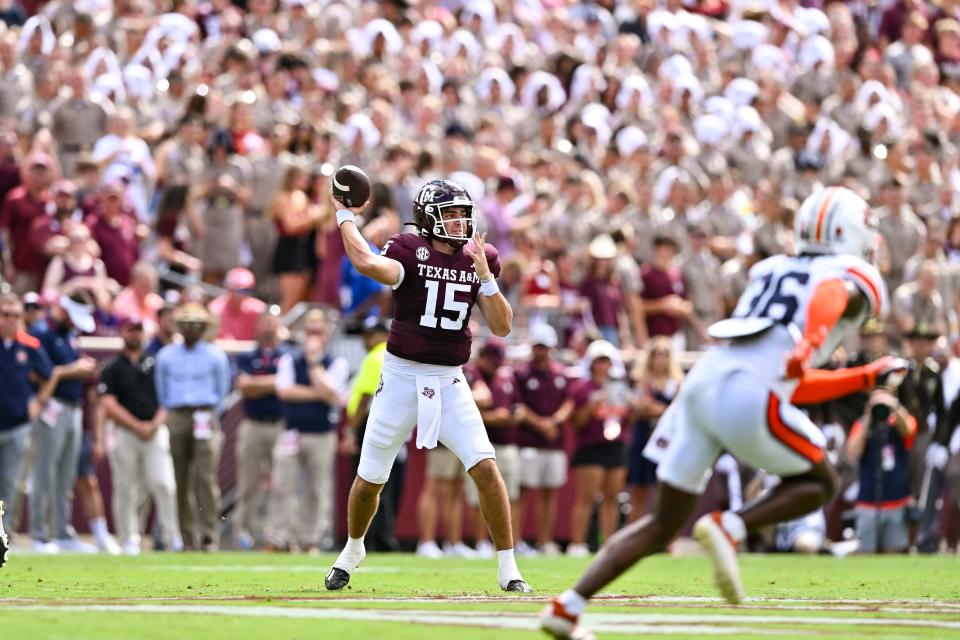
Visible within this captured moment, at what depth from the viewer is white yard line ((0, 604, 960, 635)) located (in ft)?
24.0

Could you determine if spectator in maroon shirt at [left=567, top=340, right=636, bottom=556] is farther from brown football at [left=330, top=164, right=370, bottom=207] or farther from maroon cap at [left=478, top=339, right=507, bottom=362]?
brown football at [left=330, top=164, right=370, bottom=207]

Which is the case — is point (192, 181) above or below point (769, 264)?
above

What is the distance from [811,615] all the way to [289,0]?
15.0 m

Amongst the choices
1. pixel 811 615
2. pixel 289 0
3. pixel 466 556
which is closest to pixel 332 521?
pixel 466 556

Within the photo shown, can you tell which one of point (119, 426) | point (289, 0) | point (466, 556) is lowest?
point (466, 556)

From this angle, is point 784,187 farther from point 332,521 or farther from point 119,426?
point 119,426

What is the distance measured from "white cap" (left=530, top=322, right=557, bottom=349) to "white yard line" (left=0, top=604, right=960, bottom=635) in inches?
349

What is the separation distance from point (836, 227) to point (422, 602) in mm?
2719

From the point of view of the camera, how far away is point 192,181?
711 inches

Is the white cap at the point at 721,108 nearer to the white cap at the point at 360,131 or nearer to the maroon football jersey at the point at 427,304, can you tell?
the white cap at the point at 360,131

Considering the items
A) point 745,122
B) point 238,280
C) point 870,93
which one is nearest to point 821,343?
point 238,280

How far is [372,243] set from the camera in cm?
1659

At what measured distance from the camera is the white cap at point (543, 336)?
1692 cm

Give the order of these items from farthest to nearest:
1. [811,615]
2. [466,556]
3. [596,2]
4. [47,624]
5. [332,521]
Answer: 1. [596,2]
2. [332,521]
3. [466,556]
4. [811,615]
5. [47,624]
